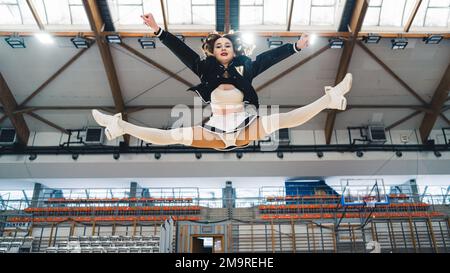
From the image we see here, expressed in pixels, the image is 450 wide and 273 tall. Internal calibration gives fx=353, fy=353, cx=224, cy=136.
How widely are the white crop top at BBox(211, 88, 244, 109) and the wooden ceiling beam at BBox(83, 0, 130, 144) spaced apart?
8.91 metres

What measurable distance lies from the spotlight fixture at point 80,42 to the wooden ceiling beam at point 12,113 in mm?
3618

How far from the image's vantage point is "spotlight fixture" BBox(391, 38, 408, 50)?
11148 mm

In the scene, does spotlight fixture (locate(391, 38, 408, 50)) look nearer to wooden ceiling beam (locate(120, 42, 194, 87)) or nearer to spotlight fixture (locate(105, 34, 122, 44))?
wooden ceiling beam (locate(120, 42, 194, 87))

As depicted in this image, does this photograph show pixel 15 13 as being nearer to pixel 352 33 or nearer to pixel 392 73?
pixel 352 33

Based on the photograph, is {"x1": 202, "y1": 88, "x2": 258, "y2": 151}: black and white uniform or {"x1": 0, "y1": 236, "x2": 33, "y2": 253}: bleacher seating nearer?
{"x1": 202, "y1": 88, "x2": 258, "y2": 151}: black and white uniform

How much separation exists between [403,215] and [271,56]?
11.3 meters

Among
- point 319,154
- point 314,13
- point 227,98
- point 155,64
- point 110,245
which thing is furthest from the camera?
point 319,154

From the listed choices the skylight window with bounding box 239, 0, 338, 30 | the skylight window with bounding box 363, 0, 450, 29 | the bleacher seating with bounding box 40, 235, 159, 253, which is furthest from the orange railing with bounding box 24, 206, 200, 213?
the skylight window with bounding box 363, 0, 450, 29

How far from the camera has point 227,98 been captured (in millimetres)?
3010

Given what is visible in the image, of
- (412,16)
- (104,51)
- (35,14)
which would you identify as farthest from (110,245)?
(412,16)

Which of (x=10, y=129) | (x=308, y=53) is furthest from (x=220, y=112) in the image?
(x=10, y=129)

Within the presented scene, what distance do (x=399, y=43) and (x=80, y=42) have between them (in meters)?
10.1

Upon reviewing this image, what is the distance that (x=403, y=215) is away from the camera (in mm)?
12156
